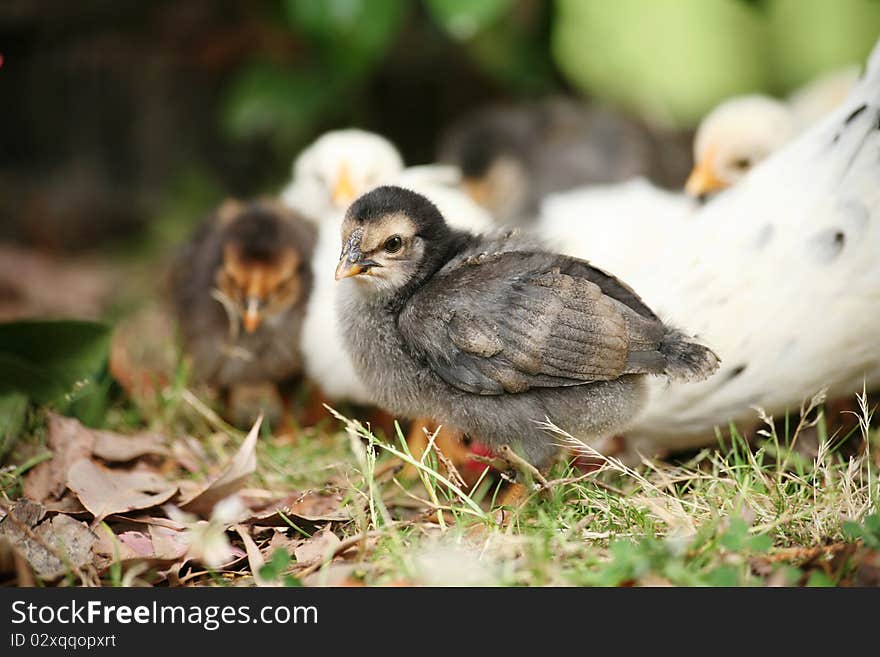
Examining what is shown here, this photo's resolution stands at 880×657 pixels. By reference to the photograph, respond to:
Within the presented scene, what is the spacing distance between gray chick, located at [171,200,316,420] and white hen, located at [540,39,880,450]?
1.04 meters

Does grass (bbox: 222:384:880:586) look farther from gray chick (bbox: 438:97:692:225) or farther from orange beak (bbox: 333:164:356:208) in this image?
gray chick (bbox: 438:97:692:225)

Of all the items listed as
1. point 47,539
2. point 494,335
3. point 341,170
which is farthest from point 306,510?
point 341,170

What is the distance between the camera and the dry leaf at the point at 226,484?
7.01ft

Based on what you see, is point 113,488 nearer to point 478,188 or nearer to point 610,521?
point 610,521

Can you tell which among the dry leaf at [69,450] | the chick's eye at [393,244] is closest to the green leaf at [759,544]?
the chick's eye at [393,244]

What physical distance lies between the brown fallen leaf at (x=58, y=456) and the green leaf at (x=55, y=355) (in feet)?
0.23

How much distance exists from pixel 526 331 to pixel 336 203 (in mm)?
1311

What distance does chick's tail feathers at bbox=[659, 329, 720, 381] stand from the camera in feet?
6.19

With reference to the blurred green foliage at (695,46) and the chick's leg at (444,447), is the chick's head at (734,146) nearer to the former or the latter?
the blurred green foliage at (695,46)

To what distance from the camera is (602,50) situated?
4.43 meters
